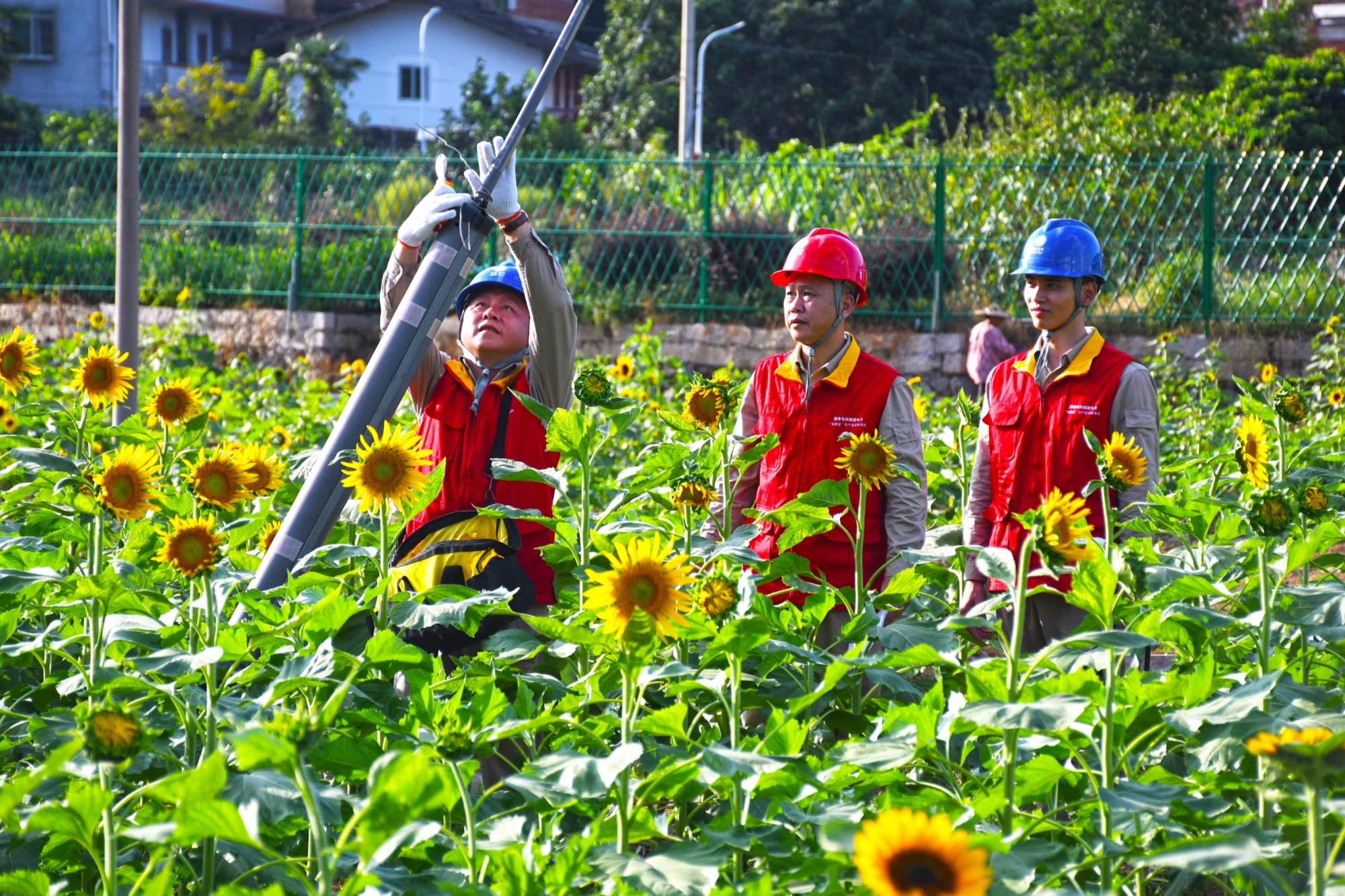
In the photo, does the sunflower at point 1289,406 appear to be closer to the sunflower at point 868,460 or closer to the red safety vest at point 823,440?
the red safety vest at point 823,440

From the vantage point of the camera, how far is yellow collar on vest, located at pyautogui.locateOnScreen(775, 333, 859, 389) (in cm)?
327

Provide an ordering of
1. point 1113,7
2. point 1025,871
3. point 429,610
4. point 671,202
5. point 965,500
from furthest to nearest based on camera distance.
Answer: point 1113,7, point 671,202, point 965,500, point 429,610, point 1025,871

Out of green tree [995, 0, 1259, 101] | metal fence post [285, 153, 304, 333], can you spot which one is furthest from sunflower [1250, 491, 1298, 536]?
green tree [995, 0, 1259, 101]

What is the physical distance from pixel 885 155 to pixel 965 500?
8352 millimetres

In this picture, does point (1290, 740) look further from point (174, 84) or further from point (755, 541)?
point (174, 84)

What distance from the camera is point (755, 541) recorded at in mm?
3283

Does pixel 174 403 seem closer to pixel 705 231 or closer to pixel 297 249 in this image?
pixel 705 231

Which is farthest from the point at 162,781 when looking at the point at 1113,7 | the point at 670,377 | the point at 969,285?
the point at 1113,7

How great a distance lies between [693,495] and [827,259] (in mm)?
1116

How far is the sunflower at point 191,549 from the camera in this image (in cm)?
186

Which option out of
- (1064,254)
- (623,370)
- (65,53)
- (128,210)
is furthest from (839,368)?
(65,53)

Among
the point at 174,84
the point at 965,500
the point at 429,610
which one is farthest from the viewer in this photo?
the point at 174,84

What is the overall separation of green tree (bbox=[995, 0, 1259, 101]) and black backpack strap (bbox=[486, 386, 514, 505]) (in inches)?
779

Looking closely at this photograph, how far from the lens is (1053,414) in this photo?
3.37 meters
